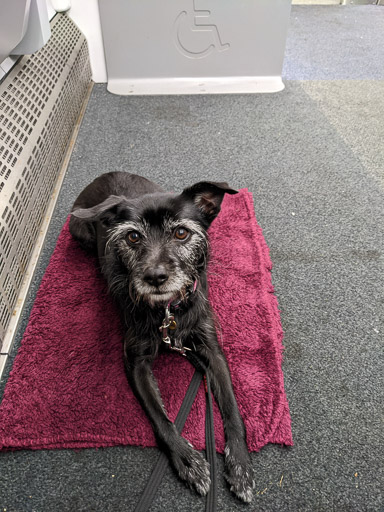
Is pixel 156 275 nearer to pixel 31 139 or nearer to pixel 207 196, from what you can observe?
pixel 207 196

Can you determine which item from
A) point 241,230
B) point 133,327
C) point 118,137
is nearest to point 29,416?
point 133,327

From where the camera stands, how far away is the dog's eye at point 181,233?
1501mm

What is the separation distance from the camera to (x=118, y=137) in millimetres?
3188

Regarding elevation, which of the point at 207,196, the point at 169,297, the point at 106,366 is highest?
the point at 207,196

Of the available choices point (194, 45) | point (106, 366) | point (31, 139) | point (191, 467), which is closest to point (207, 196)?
point (106, 366)

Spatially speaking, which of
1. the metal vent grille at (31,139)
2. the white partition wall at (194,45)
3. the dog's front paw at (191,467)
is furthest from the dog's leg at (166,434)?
the white partition wall at (194,45)

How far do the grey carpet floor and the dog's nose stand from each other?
62 centimetres

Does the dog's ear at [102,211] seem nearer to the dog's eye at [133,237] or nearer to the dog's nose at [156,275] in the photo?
the dog's eye at [133,237]

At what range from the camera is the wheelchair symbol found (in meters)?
3.48

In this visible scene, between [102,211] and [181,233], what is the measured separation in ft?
0.99

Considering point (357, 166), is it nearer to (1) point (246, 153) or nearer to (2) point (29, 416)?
(1) point (246, 153)

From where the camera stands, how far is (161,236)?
149 cm

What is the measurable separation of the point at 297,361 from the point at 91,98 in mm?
2991

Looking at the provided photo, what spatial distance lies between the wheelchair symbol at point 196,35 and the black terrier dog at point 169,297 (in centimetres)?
258
